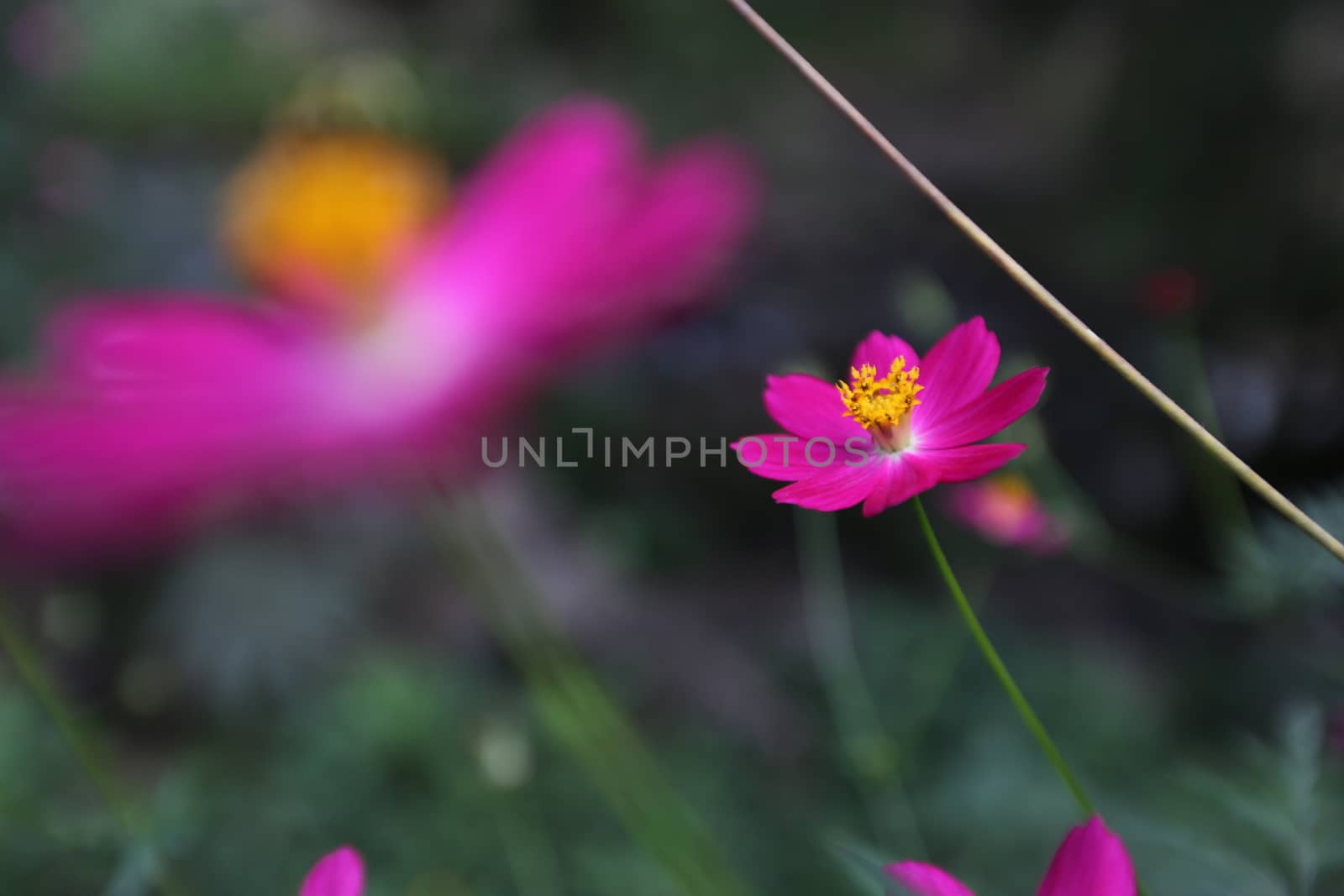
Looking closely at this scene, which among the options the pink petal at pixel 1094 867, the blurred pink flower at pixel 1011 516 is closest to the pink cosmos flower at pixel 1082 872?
the pink petal at pixel 1094 867

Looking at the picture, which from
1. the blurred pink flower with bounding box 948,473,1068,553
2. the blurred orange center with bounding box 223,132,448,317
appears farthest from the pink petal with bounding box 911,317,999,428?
the blurred orange center with bounding box 223,132,448,317

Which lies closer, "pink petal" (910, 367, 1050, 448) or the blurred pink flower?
"pink petal" (910, 367, 1050, 448)

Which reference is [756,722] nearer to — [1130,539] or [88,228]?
[1130,539]

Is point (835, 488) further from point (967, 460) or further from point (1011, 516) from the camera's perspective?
point (1011, 516)

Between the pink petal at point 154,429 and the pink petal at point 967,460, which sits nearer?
the pink petal at point 967,460

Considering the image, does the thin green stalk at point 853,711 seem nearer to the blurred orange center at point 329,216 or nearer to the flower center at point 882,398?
the flower center at point 882,398

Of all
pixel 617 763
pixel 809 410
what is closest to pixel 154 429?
pixel 617 763

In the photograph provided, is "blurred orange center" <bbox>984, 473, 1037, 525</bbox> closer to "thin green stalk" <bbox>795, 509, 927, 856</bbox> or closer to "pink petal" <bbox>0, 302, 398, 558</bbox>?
"thin green stalk" <bbox>795, 509, 927, 856</bbox>
